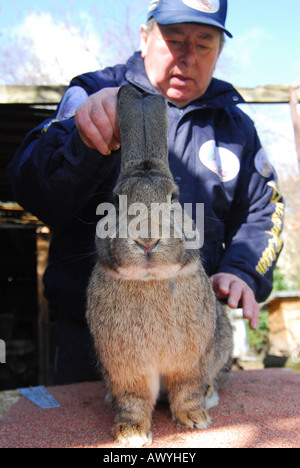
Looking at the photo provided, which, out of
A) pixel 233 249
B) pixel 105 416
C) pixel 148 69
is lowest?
pixel 105 416

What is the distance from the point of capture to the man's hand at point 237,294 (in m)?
2.18

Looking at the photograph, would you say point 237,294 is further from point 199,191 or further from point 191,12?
point 191,12

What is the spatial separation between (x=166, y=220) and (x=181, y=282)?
0.29m

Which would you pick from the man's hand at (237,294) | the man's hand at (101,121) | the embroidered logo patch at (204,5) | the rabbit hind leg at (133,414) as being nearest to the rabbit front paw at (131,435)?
the rabbit hind leg at (133,414)

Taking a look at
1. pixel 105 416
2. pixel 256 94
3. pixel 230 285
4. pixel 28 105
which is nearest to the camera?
pixel 105 416

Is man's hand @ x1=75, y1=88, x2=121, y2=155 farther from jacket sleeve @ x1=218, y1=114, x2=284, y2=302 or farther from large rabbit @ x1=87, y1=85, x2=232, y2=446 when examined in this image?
jacket sleeve @ x1=218, y1=114, x2=284, y2=302

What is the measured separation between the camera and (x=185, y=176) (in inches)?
96.6

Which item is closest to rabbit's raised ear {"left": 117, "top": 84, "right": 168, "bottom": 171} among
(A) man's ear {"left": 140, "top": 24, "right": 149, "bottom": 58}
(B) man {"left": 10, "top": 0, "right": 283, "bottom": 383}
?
(B) man {"left": 10, "top": 0, "right": 283, "bottom": 383}

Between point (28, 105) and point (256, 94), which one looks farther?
point (256, 94)

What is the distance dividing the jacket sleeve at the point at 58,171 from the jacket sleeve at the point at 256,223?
931 millimetres

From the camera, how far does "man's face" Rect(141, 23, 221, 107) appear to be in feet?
8.22

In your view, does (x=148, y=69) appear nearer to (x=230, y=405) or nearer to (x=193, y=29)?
(x=193, y=29)

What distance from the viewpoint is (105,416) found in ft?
6.26
